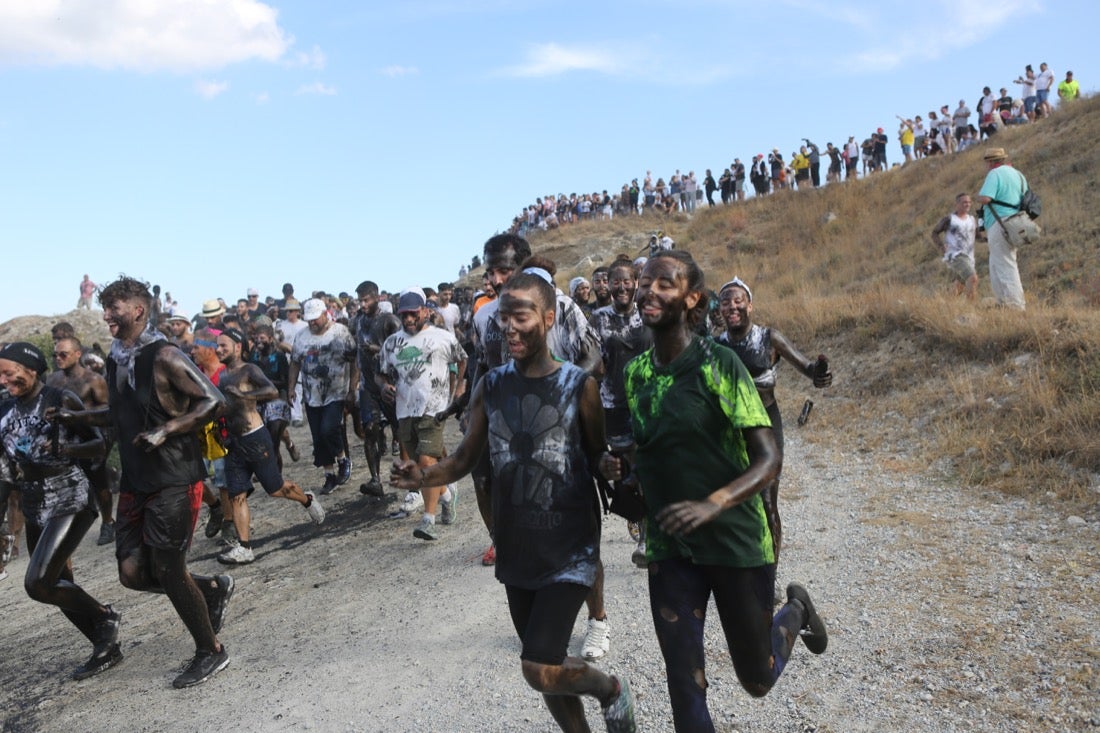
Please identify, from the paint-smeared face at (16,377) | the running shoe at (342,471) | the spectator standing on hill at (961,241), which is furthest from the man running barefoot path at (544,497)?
the spectator standing on hill at (961,241)

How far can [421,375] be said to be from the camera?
24.1ft

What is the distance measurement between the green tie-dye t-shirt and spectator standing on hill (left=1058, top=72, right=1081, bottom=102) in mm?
27462

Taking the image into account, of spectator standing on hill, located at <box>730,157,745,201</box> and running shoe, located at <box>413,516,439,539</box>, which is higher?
spectator standing on hill, located at <box>730,157,745,201</box>

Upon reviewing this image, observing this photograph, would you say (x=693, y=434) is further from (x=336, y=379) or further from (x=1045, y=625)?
(x=336, y=379)

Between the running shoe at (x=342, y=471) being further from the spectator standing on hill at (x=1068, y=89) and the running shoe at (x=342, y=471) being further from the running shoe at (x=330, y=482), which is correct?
the spectator standing on hill at (x=1068, y=89)

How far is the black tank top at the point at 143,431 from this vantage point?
4754 millimetres

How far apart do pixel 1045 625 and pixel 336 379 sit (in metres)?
6.63

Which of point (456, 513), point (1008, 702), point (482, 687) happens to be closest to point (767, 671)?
point (1008, 702)

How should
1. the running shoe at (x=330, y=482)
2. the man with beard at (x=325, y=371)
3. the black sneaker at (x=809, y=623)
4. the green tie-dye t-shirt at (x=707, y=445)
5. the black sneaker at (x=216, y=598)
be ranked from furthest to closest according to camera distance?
the running shoe at (x=330, y=482), the man with beard at (x=325, y=371), the black sneaker at (x=216, y=598), the black sneaker at (x=809, y=623), the green tie-dye t-shirt at (x=707, y=445)

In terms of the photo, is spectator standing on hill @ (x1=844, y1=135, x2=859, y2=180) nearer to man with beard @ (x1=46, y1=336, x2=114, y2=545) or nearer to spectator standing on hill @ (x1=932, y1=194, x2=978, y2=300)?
spectator standing on hill @ (x1=932, y1=194, x2=978, y2=300)

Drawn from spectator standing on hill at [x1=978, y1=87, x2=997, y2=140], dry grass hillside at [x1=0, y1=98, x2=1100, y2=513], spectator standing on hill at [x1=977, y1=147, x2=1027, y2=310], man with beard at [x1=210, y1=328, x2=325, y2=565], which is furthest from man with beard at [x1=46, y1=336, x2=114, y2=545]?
spectator standing on hill at [x1=978, y1=87, x2=997, y2=140]

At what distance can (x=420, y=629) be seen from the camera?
525 cm

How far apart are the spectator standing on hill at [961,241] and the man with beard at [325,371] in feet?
26.5

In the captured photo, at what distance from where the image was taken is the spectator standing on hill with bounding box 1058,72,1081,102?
82.1 feet
